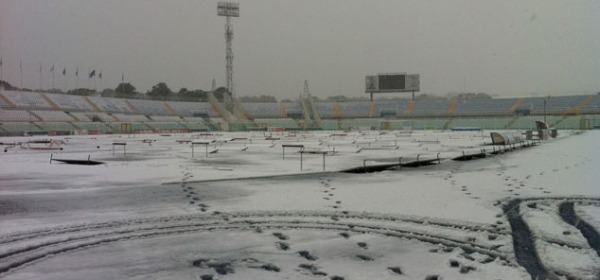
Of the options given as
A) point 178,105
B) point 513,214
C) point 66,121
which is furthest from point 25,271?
point 178,105

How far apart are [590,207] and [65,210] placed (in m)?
10.5

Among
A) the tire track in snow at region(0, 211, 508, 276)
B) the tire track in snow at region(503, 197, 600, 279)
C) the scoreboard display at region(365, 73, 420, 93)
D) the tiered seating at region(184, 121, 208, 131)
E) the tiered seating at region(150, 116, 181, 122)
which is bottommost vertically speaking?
the tire track in snow at region(0, 211, 508, 276)

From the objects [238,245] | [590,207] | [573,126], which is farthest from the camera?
[573,126]

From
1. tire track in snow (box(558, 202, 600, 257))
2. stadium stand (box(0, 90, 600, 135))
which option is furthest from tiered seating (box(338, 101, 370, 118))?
tire track in snow (box(558, 202, 600, 257))

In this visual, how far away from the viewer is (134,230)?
8.36m

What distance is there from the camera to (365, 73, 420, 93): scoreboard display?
352 ft

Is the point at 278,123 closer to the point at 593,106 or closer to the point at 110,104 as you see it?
the point at 110,104

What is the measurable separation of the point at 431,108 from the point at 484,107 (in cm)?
998

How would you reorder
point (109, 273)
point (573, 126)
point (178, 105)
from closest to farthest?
point (109, 273)
point (573, 126)
point (178, 105)

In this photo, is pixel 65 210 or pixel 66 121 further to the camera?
pixel 66 121

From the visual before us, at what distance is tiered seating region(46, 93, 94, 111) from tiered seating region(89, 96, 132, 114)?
223cm

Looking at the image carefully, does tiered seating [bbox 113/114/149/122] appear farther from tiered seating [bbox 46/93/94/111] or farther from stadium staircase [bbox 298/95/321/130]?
stadium staircase [bbox 298/95/321/130]

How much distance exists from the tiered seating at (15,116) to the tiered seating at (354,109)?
56.7 m

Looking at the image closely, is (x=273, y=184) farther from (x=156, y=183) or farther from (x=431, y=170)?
(x=431, y=170)
